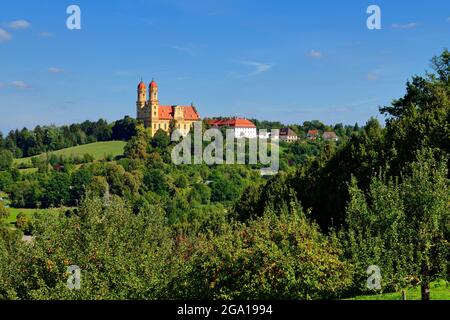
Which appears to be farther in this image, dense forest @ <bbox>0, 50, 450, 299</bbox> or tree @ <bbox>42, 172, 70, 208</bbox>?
tree @ <bbox>42, 172, 70, 208</bbox>

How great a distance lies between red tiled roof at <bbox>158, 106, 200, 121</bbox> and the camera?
630 feet

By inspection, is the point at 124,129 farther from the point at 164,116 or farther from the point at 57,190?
the point at 57,190

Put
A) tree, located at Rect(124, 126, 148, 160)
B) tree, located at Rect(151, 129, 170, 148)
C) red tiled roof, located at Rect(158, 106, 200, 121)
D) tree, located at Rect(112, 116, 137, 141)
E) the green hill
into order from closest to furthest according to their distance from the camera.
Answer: tree, located at Rect(124, 126, 148, 160)
tree, located at Rect(151, 129, 170, 148)
the green hill
tree, located at Rect(112, 116, 137, 141)
red tiled roof, located at Rect(158, 106, 200, 121)

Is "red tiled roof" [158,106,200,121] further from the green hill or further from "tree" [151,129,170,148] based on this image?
"tree" [151,129,170,148]

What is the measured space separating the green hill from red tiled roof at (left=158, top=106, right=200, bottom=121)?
16689 mm

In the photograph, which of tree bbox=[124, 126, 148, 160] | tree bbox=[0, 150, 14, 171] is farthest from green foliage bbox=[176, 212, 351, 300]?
tree bbox=[0, 150, 14, 171]

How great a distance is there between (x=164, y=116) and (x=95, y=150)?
90.1 feet

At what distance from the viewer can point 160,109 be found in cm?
19388

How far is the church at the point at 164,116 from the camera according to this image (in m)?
189

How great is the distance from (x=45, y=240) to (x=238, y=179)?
11864cm

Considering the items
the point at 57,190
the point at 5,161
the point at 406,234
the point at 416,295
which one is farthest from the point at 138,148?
the point at 406,234

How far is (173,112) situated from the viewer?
634ft

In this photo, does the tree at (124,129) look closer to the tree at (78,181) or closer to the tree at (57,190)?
the tree at (78,181)

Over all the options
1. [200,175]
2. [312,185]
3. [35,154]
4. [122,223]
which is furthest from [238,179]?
[122,223]
